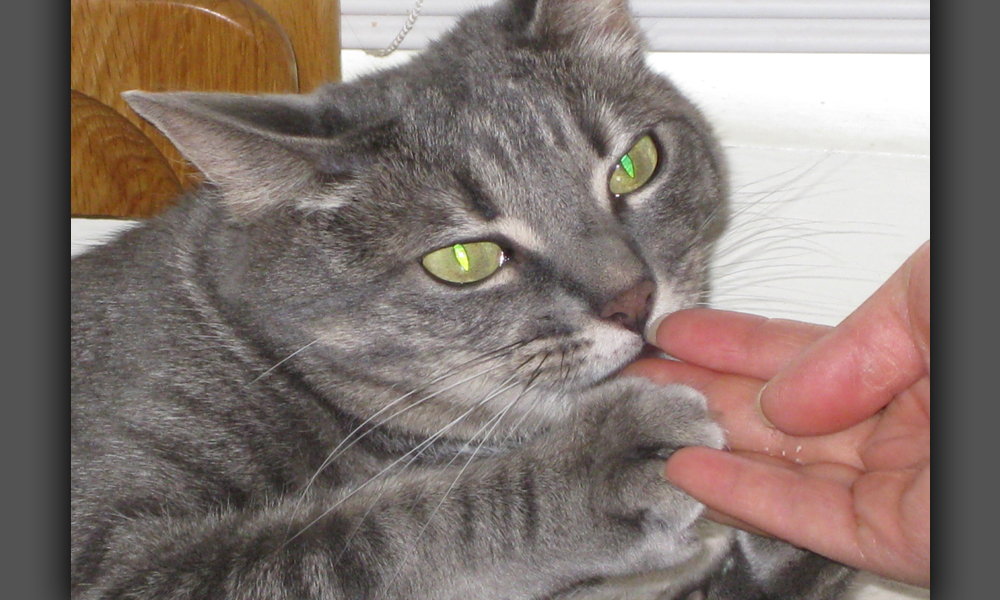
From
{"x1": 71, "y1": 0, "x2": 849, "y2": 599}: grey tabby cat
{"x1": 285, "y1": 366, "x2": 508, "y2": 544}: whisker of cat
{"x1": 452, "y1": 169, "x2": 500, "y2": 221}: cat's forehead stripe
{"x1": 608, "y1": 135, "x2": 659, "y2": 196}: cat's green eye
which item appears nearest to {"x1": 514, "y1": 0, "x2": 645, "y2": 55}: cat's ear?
{"x1": 71, "y1": 0, "x2": 849, "y2": 599}: grey tabby cat

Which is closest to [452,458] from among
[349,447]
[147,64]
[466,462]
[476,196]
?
[466,462]

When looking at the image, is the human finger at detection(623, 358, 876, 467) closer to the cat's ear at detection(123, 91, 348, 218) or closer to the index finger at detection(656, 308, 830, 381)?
the index finger at detection(656, 308, 830, 381)

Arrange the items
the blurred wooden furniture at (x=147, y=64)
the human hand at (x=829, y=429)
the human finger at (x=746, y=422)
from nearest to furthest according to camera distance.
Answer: the human hand at (x=829, y=429) → the human finger at (x=746, y=422) → the blurred wooden furniture at (x=147, y=64)

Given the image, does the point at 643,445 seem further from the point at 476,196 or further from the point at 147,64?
the point at 147,64

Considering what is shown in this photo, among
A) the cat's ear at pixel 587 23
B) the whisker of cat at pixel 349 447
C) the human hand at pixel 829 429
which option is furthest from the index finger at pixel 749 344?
the cat's ear at pixel 587 23

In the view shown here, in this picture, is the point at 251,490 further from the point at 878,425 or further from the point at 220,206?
the point at 878,425

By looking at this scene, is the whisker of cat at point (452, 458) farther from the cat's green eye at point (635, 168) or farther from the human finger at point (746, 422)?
the cat's green eye at point (635, 168)
